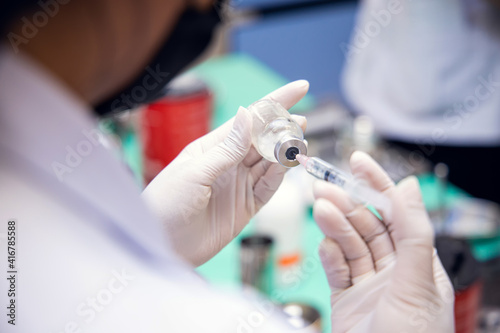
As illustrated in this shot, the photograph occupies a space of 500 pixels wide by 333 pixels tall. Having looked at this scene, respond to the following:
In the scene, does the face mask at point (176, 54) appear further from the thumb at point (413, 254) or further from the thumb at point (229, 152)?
the thumb at point (413, 254)

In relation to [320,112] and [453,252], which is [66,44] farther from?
[320,112]

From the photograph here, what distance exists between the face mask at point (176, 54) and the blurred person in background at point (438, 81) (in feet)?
3.85

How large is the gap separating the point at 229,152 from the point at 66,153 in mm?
284

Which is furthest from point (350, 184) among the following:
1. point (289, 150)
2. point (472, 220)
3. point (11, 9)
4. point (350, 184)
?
point (472, 220)

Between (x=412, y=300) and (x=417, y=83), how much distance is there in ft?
4.42

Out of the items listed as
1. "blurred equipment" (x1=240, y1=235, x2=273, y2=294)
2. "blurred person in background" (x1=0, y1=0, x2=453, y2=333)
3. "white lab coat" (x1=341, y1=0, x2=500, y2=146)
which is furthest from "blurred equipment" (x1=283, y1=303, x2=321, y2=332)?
"white lab coat" (x1=341, y1=0, x2=500, y2=146)

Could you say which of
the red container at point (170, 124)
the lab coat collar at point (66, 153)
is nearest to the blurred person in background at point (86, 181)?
the lab coat collar at point (66, 153)

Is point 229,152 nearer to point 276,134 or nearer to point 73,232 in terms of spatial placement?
point 276,134

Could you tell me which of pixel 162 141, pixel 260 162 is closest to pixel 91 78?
pixel 260 162

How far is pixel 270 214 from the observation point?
1110 millimetres

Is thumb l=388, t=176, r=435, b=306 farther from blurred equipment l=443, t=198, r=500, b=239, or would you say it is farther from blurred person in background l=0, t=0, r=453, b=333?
blurred equipment l=443, t=198, r=500, b=239

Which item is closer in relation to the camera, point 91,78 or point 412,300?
point 91,78

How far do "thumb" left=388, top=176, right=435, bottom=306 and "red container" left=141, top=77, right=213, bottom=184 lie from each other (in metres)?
0.74

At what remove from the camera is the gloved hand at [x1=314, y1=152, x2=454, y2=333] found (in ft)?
2.27
